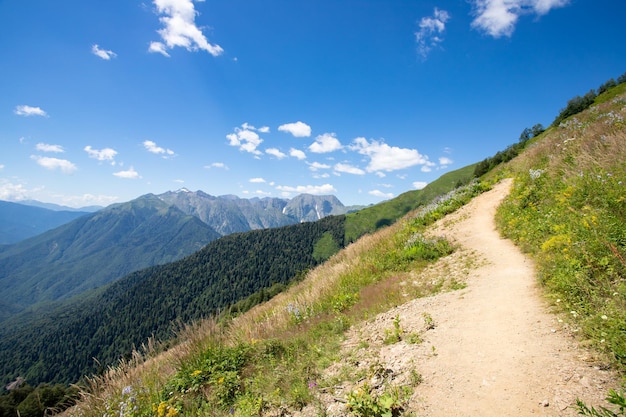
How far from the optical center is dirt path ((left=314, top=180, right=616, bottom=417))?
148 inches

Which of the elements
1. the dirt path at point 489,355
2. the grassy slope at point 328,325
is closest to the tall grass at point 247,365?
the grassy slope at point 328,325

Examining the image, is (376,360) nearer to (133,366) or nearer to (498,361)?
(498,361)

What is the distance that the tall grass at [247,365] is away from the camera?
498 centimetres

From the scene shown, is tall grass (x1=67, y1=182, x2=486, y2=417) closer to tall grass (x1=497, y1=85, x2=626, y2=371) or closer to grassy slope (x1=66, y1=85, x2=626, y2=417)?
grassy slope (x1=66, y1=85, x2=626, y2=417)

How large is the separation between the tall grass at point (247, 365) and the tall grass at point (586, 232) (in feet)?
9.91

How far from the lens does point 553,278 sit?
6.33m

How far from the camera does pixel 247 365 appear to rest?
603 centimetres

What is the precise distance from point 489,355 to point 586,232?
419 cm

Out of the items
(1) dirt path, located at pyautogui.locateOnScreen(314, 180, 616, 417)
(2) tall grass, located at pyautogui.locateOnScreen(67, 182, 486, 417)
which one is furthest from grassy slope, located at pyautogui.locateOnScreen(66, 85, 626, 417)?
(1) dirt path, located at pyautogui.locateOnScreen(314, 180, 616, 417)

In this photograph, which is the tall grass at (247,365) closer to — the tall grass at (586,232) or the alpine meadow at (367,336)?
the alpine meadow at (367,336)

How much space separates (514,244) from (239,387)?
10.7 metres

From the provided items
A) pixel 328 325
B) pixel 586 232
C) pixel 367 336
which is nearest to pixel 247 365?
pixel 328 325

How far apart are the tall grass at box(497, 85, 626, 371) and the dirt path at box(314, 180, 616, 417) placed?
393mm

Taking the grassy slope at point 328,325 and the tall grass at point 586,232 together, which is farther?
the grassy slope at point 328,325
